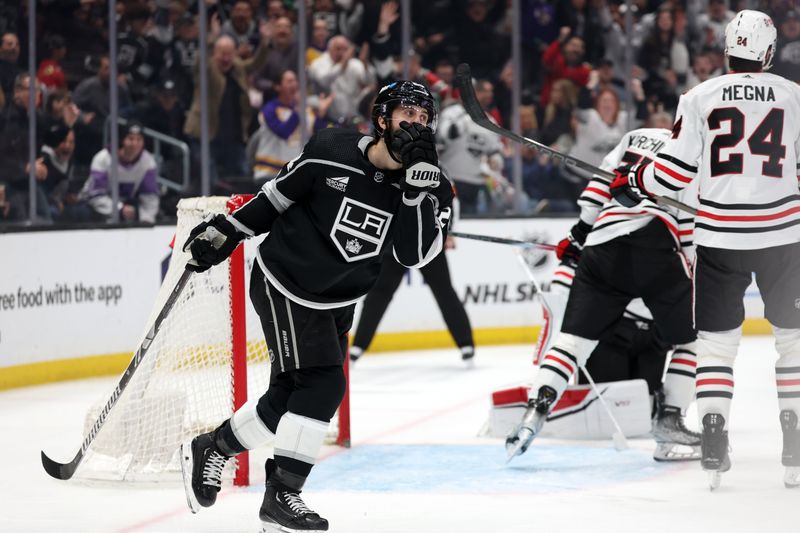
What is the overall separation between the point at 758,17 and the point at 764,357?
350cm

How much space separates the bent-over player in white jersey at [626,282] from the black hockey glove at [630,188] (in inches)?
8.6

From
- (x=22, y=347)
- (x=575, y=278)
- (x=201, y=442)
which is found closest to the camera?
(x=201, y=442)

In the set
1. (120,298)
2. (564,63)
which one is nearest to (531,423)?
(120,298)

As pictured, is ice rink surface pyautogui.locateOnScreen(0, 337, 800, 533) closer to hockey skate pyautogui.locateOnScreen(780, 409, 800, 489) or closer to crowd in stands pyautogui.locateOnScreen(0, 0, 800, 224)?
hockey skate pyautogui.locateOnScreen(780, 409, 800, 489)

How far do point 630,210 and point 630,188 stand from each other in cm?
37

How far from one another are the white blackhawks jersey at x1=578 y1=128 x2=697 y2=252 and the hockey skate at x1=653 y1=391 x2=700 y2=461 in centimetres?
54

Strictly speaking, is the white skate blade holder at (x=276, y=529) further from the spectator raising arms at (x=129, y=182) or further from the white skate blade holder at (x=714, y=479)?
the spectator raising arms at (x=129, y=182)

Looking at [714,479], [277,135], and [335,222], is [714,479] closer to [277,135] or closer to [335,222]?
[335,222]

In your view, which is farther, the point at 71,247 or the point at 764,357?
the point at 764,357

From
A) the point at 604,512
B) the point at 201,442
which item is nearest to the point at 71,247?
the point at 201,442

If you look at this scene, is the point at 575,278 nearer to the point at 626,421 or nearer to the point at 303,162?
the point at 626,421

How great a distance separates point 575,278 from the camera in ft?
13.4

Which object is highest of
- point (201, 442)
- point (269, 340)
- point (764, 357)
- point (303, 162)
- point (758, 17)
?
point (758, 17)

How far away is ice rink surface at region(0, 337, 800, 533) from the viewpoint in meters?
3.21
